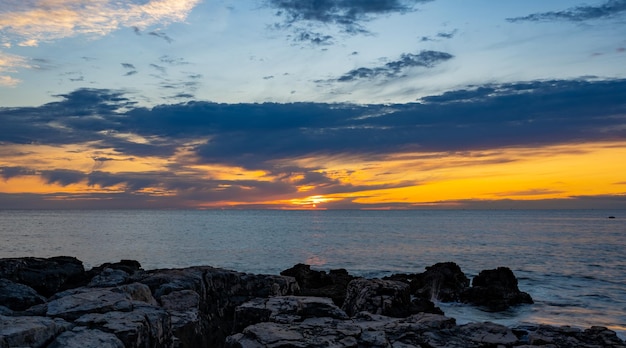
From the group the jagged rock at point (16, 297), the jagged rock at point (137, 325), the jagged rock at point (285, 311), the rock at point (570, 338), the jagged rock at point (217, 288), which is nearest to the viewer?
the jagged rock at point (137, 325)

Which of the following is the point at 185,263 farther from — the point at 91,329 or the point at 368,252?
the point at 91,329

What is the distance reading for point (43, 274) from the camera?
71.1 feet

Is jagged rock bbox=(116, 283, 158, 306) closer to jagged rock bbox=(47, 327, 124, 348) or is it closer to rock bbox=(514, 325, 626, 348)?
jagged rock bbox=(47, 327, 124, 348)

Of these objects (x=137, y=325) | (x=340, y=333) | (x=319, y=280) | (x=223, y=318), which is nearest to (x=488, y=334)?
(x=340, y=333)

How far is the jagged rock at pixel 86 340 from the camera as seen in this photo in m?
8.64

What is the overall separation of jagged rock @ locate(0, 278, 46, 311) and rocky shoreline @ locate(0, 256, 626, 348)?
0.09 ft

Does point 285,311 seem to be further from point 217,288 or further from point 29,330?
point 217,288

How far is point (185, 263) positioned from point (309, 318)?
133ft

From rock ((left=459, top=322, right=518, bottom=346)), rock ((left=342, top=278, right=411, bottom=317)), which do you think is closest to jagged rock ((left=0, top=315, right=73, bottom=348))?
rock ((left=459, top=322, right=518, bottom=346))

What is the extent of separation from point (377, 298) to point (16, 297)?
37.2ft

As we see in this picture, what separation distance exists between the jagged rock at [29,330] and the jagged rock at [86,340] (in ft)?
0.67

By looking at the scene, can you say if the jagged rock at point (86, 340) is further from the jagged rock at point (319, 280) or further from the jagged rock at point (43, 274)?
the jagged rock at point (319, 280)

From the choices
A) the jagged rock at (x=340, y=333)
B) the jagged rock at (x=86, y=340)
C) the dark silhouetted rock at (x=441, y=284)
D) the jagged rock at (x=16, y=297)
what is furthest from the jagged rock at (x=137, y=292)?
the dark silhouetted rock at (x=441, y=284)

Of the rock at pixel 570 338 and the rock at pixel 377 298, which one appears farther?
the rock at pixel 377 298
